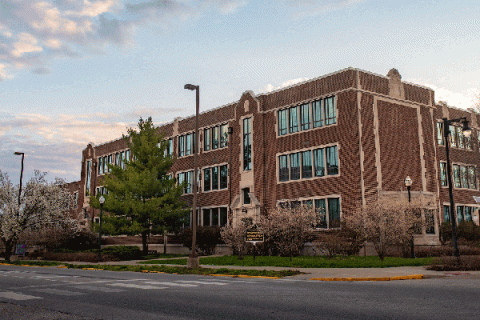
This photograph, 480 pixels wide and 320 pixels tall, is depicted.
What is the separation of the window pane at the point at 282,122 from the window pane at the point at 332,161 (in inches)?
187

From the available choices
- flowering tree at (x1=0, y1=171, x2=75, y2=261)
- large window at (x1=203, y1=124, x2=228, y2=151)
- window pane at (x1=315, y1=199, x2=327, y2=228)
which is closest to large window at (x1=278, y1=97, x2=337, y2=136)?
window pane at (x1=315, y1=199, x2=327, y2=228)

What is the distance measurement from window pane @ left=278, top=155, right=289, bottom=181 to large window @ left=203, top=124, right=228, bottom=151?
23.8ft

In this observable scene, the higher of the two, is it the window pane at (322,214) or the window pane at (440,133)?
the window pane at (440,133)

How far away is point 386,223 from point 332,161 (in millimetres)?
9073

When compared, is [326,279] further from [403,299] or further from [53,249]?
[53,249]

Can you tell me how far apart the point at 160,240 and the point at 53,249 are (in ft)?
33.0

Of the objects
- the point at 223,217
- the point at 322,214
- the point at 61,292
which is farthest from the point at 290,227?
the point at 61,292

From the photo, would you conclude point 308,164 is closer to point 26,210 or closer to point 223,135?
point 223,135

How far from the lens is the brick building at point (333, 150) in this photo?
108 feet

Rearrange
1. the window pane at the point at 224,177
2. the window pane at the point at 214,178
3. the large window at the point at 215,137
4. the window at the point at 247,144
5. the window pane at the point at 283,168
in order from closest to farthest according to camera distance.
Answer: the window pane at the point at 283,168 → the window at the point at 247,144 → the window pane at the point at 224,177 → the large window at the point at 215,137 → the window pane at the point at 214,178

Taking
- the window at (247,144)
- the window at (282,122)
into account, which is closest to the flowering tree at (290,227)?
the window at (282,122)

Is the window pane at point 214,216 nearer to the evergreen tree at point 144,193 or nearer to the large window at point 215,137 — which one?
the evergreen tree at point 144,193

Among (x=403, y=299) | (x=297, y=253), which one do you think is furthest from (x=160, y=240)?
(x=403, y=299)

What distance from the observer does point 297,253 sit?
1232 inches
